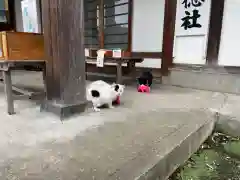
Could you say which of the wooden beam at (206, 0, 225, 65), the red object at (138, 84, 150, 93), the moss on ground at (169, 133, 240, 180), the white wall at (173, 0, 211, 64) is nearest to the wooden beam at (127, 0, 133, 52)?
the white wall at (173, 0, 211, 64)

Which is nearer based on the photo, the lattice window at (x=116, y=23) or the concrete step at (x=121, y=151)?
the concrete step at (x=121, y=151)

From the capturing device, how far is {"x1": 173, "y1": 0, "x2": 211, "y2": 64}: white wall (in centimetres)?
345

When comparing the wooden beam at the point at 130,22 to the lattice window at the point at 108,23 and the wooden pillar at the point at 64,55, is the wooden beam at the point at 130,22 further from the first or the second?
the wooden pillar at the point at 64,55

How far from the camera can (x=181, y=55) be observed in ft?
12.5

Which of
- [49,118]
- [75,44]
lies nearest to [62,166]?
[49,118]

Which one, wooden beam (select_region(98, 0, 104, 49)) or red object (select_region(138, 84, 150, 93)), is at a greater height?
wooden beam (select_region(98, 0, 104, 49))

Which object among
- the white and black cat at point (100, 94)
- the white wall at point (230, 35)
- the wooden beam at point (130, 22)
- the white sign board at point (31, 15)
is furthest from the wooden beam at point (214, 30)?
the white sign board at point (31, 15)

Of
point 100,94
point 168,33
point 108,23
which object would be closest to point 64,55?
point 100,94

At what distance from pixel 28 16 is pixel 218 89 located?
10.2 ft

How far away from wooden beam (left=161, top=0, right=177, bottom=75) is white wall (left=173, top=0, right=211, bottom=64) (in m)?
0.07

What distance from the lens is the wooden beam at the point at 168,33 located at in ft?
12.4

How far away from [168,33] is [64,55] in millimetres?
2530

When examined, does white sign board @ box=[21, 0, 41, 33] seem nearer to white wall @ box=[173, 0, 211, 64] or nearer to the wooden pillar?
the wooden pillar

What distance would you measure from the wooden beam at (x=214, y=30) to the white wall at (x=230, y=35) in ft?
0.19
